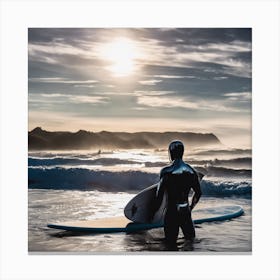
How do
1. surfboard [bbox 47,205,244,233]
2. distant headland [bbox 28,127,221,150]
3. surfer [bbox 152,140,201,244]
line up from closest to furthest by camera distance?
surfer [bbox 152,140,201,244] → surfboard [bbox 47,205,244,233] → distant headland [bbox 28,127,221,150]

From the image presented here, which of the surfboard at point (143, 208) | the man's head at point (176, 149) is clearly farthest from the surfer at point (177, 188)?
the surfboard at point (143, 208)

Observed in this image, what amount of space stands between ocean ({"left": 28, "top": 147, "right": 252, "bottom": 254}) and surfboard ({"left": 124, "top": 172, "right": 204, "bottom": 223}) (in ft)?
0.45

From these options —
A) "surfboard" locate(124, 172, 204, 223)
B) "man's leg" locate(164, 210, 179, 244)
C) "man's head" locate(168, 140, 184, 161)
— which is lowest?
"man's leg" locate(164, 210, 179, 244)

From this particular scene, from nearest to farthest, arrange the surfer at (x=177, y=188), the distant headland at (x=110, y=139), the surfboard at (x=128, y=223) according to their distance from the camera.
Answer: the surfer at (x=177, y=188)
the surfboard at (x=128, y=223)
the distant headland at (x=110, y=139)

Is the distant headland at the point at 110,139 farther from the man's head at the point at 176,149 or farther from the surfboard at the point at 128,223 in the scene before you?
the surfboard at the point at 128,223

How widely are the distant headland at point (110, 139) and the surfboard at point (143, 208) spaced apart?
0.37 meters

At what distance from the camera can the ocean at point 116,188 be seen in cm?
623

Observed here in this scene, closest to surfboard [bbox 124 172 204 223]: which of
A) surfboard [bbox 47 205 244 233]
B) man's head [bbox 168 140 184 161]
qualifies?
surfboard [bbox 47 205 244 233]

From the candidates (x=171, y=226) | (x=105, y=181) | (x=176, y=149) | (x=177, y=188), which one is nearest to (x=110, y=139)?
(x=105, y=181)

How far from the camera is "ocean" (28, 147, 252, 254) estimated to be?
20.4ft

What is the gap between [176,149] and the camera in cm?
607

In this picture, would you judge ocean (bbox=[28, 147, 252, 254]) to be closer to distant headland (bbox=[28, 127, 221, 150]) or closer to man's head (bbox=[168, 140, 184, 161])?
distant headland (bbox=[28, 127, 221, 150])

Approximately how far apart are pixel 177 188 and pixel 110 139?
885 millimetres
